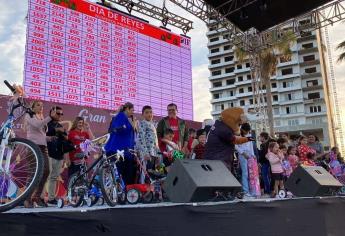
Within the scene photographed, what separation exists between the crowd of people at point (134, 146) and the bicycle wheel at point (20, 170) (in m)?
0.60

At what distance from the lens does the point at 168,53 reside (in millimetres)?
13367

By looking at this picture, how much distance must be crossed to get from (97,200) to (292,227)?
2.22 metres

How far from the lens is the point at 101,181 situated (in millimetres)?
3750

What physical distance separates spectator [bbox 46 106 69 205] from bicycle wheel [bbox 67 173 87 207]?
47 cm

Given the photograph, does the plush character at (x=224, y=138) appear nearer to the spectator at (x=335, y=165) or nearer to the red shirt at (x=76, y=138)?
the red shirt at (x=76, y=138)

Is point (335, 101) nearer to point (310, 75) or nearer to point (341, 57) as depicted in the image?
point (310, 75)

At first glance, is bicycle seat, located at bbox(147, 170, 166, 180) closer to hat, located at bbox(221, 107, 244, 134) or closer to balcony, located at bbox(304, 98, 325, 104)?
hat, located at bbox(221, 107, 244, 134)

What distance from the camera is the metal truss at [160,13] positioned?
1174 centimetres

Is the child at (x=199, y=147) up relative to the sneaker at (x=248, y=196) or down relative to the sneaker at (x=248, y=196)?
up

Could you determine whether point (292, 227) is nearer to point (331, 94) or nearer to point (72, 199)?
point (72, 199)

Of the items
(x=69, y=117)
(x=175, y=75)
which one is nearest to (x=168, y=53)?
(x=175, y=75)

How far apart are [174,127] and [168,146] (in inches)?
16.4

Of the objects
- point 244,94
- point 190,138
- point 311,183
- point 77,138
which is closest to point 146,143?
point 77,138

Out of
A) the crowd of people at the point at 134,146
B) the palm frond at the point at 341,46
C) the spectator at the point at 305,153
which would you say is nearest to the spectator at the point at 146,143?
the crowd of people at the point at 134,146
